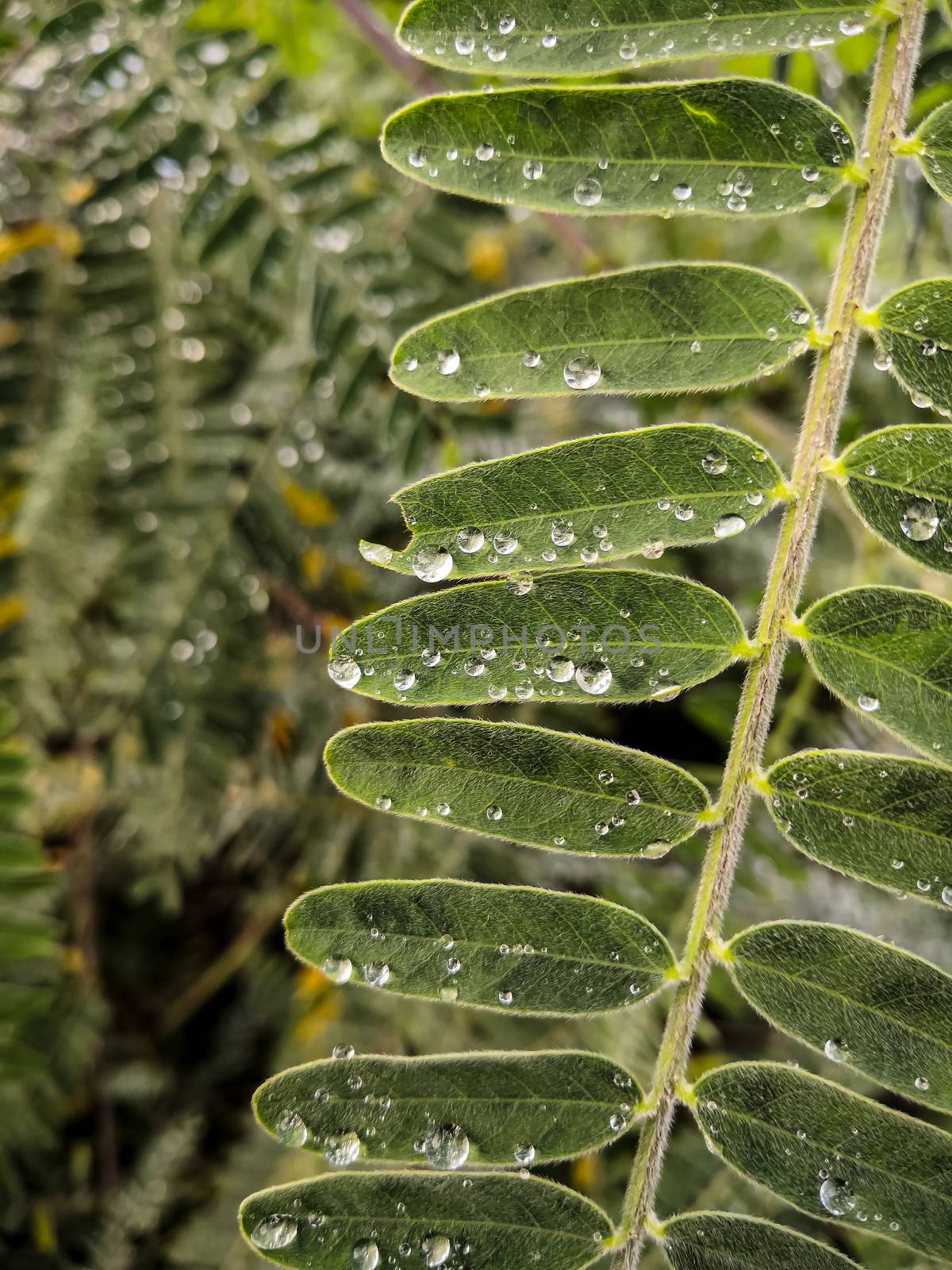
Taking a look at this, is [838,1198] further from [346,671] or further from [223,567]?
[223,567]

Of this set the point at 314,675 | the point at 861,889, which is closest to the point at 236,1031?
the point at 314,675

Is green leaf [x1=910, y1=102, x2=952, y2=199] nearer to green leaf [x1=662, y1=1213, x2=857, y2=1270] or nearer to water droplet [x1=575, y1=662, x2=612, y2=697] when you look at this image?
water droplet [x1=575, y1=662, x2=612, y2=697]

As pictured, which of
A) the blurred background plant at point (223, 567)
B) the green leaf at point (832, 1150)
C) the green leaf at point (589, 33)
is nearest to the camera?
the green leaf at point (832, 1150)

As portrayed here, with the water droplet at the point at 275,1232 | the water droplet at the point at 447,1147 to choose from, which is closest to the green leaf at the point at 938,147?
the water droplet at the point at 447,1147

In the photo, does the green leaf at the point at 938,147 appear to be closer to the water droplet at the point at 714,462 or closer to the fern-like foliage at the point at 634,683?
the fern-like foliage at the point at 634,683

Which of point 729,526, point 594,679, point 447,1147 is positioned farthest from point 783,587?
point 447,1147

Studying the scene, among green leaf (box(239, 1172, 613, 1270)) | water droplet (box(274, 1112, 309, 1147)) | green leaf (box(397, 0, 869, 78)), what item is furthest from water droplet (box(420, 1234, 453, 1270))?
green leaf (box(397, 0, 869, 78))

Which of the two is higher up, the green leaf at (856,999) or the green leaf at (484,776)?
the green leaf at (484,776)
